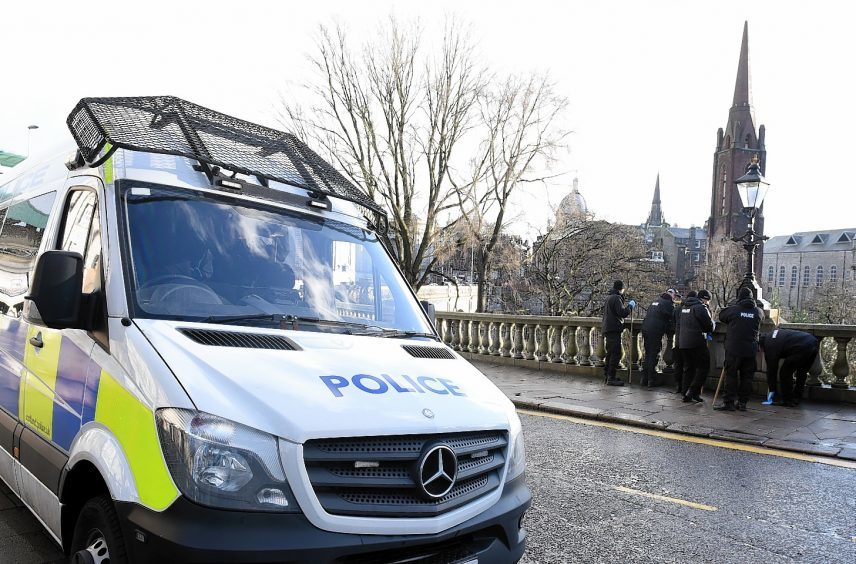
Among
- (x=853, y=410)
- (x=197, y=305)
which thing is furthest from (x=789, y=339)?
(x=197, y=305)

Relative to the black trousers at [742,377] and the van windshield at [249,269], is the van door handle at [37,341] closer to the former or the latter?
the van windshield at [249,269]

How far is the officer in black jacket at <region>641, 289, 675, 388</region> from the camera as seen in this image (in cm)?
1171

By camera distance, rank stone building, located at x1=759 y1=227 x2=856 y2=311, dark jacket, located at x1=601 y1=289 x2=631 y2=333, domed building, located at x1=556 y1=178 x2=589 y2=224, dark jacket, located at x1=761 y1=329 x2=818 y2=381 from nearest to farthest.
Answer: dark jacket, located at x1=761 y1=329 x2=818 y2=381 → dark jacket, located at x1=601 y1=289 x2=631 y2=333 → domed building, located at x1=556 y1=178 x2=589 y2=224 → stone building, located at x1=759 y1=227 x2=856 y2=311

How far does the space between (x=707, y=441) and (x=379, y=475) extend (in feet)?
20.7

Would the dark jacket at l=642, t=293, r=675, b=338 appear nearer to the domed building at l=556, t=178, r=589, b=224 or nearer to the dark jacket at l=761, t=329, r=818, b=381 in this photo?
the dark jacket at l=761, t=329, r=818, b=381

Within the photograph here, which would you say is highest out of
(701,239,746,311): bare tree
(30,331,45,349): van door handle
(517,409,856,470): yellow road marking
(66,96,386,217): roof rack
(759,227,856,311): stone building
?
(759,227,856,311): stone building

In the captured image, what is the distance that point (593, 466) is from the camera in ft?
20.8

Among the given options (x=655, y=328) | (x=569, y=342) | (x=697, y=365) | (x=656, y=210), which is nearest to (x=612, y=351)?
(x=655, y=328)

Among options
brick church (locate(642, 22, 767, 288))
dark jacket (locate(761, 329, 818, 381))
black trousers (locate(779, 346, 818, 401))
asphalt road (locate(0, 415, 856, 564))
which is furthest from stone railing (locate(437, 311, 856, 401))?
brick church (locate(642, 22, 767, 288))

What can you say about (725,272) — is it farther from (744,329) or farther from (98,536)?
(98,536)

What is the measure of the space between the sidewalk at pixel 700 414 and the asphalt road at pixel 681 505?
735 mm

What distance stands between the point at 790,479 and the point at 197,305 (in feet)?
18.1

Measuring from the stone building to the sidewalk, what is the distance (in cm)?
12610

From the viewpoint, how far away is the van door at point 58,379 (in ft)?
9.93
